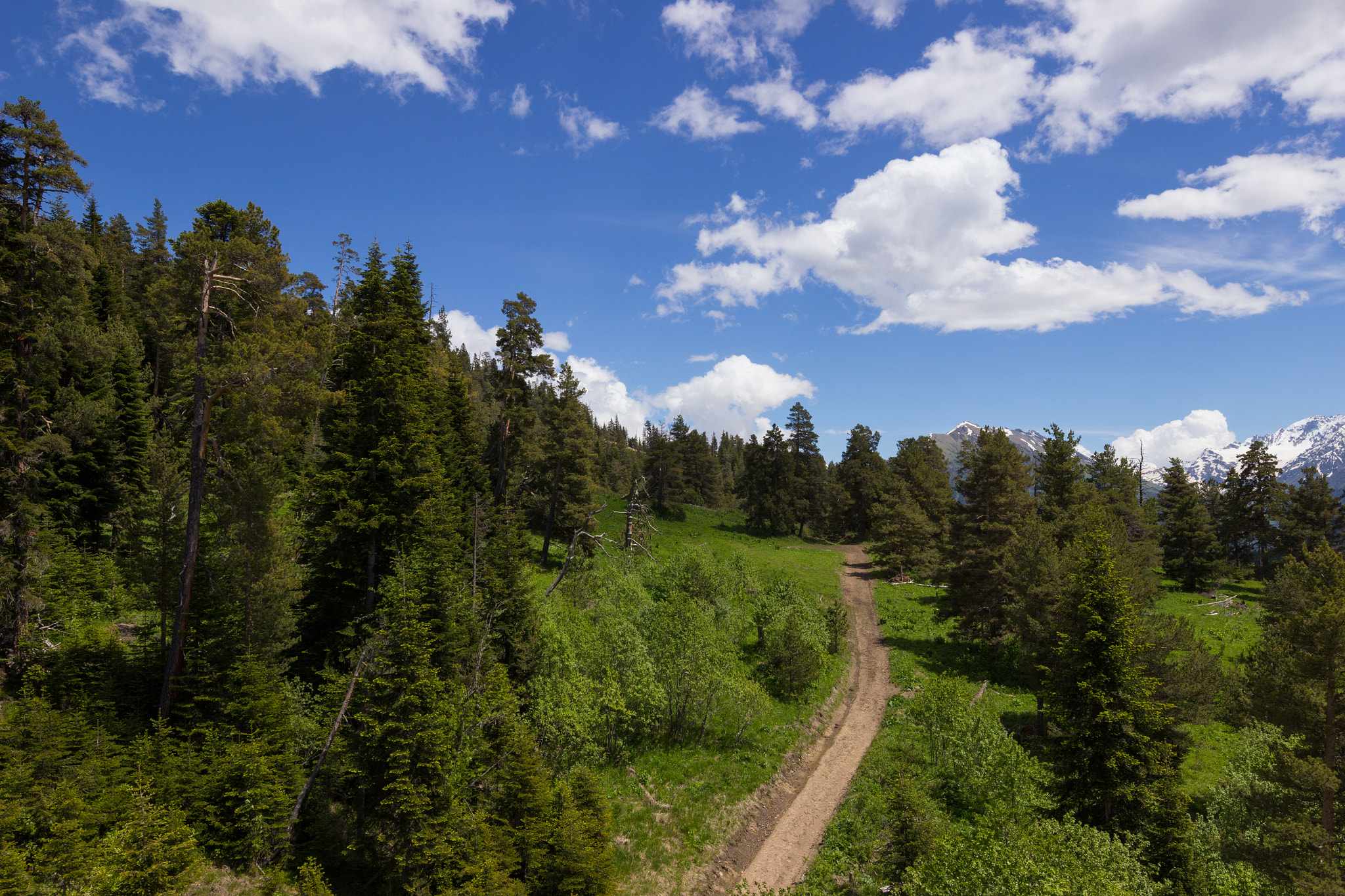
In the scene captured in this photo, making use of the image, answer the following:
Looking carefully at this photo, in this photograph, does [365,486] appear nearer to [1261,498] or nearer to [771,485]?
[771,485]

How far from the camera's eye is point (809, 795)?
77.9 ft

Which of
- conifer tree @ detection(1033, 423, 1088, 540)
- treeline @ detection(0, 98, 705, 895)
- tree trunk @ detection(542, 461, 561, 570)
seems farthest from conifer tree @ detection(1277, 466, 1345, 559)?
tree trunk @ detection(542, 461, 561, 570)

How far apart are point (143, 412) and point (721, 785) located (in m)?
41.5

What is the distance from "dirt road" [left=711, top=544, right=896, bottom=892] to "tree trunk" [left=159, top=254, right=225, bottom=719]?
1897cm

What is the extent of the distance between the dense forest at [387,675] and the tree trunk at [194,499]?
12cm

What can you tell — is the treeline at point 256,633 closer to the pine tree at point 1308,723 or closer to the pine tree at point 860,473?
the pine tree at point 1308,723

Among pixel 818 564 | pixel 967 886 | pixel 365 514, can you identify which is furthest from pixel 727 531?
pixel 967 886

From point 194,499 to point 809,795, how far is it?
25.9 m

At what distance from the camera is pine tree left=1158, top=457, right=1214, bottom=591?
55406 millimetres

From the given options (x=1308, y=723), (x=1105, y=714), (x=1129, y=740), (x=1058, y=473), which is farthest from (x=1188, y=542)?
(x=1105, y=714)

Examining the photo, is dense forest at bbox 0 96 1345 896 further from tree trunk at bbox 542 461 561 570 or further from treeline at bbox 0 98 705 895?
tree trunk at bbox 542 461 561 570

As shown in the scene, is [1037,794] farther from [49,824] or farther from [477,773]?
[49,824]

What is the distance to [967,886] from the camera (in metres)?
12.5

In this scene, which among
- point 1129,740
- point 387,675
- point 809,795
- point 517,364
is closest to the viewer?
point 387,675
